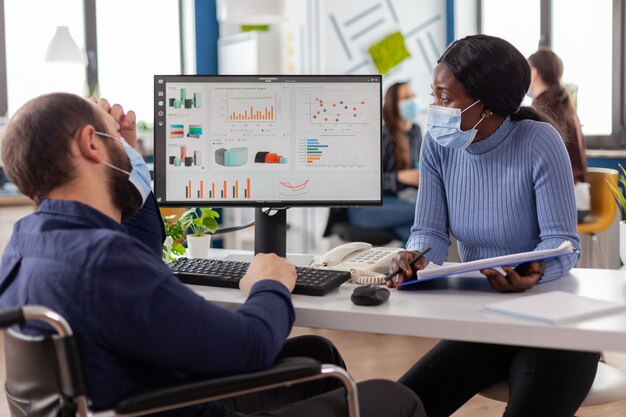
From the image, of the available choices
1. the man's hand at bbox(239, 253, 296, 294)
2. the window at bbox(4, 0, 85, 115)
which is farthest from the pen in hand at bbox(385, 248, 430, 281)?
the window at bbox(4, 0, 85, 115)

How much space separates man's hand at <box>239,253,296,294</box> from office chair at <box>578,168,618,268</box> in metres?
3.17

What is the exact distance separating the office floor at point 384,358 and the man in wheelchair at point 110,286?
5.60ft

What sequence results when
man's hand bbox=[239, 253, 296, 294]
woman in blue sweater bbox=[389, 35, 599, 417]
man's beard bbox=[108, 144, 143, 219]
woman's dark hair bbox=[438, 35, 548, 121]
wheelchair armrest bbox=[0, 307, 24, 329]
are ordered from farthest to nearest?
1. woman's dark hair bbox=[438, 35, 548, 121]
2. woman in blue sweater bbox=[389, 35, 599, 417]
3. man's hand bbox=[239, 253, 296, 294]
4. man's beard bbox=[108, 144, 143, 219]
5. wheelchair armrest bbox=[0, 307, 24, 329]

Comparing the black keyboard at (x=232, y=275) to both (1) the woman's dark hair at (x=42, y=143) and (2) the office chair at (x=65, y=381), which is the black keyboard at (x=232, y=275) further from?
(1) the woman's dark hair at (x=42, y=143)

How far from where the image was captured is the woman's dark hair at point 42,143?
1296mm

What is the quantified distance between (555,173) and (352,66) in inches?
154

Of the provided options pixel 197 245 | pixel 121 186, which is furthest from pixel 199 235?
pixel 121 186

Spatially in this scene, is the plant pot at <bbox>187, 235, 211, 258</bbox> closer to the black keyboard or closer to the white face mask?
the black keyboard

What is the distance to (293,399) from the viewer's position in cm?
170

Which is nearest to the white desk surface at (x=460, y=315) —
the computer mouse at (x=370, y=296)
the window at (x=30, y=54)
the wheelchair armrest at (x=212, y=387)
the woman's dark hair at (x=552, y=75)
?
the computer mouse at (x=370, y=296)

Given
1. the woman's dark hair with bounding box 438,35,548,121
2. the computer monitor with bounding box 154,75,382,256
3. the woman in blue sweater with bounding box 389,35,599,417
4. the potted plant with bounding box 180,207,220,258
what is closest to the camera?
the woman in blue sweater with bounding box 389,35,599,417

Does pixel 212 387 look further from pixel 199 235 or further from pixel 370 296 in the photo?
pixel 199 235

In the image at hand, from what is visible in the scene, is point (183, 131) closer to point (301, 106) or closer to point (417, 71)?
point (301, 106)

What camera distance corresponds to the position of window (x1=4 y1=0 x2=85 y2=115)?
5.42 metres
